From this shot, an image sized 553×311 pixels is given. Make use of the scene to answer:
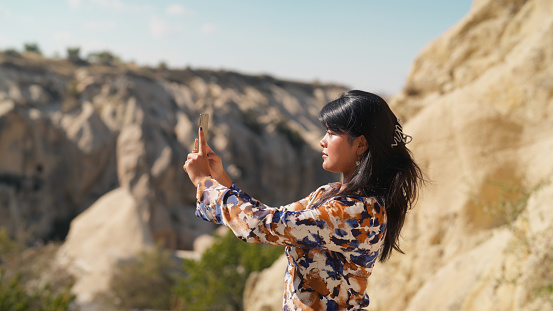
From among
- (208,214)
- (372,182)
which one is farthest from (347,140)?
(208,214)

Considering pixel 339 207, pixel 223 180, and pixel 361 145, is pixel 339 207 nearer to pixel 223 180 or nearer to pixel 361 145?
pixel 361 145

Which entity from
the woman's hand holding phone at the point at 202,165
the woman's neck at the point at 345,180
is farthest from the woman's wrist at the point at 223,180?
the woman's neck at the point at 345,180

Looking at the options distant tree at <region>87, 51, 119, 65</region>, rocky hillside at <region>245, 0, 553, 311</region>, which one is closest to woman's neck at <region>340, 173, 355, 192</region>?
rocky hillside at <region>245, 0, 553, 311</region>

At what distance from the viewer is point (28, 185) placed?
22.5m

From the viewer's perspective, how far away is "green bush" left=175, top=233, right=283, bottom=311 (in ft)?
37.3

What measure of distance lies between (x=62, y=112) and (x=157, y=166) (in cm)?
563

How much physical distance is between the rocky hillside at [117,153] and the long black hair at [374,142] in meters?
13.6

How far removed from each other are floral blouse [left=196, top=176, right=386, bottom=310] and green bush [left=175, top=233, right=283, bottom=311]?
33.2 feet

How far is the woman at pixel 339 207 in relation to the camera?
1373 mm

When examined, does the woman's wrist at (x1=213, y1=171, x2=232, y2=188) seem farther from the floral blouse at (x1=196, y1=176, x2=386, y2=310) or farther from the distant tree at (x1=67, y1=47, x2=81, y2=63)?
the distant tree at (x1=67, y1=47, x2=81, y2=63)

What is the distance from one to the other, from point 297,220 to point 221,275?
10920mm

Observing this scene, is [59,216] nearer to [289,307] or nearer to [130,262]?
[130,262]

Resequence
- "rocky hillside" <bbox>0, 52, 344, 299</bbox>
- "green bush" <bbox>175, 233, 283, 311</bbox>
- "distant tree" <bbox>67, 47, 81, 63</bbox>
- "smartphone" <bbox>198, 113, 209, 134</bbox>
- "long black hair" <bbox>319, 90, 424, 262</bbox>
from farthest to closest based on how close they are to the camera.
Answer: "distant tree" <bbox>67, 47, 81, 63</bbox>
"rocky hillside" <bbox>0, 52, 344, 299</bbox>
"green bush" <bbox>175, 233, 283, 311</bbox>
"smartphone" <bbox>198, 113, 209, 134</bbox>
"long black hair" <bbox>319, 90, 424, 262</bbox>

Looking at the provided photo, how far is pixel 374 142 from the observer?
151 centimetres
